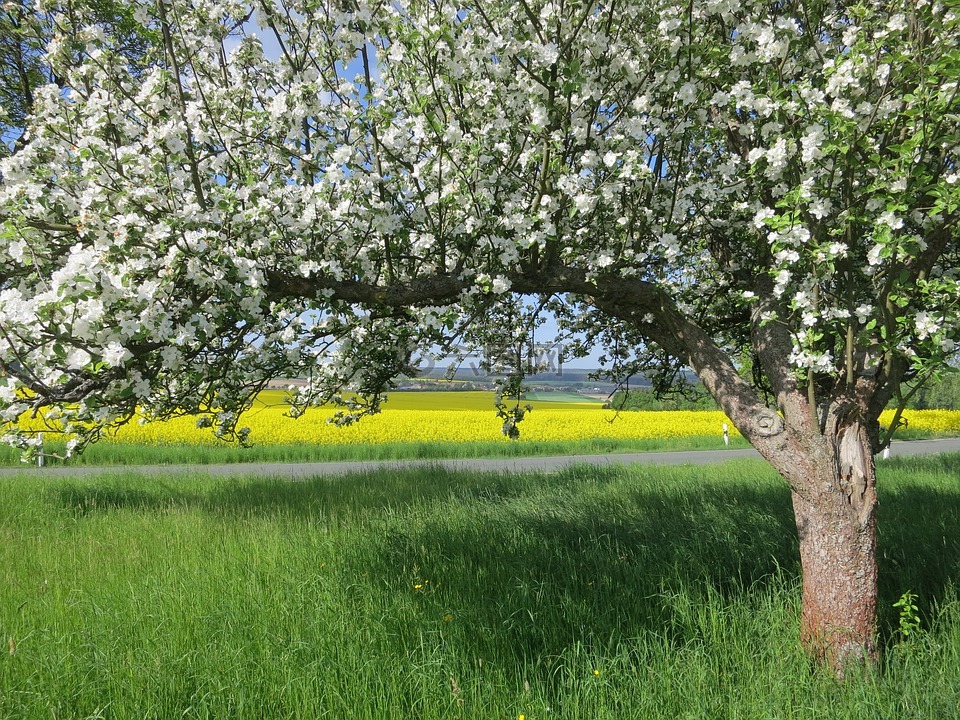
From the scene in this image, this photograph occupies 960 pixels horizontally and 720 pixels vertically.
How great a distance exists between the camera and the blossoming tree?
299cm

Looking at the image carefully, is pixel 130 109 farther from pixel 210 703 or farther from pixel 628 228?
pixel 210 703

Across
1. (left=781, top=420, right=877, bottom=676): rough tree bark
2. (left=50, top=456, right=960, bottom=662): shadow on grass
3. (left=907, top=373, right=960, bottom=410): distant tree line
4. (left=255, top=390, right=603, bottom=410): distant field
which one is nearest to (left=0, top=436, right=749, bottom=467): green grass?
(left=50, top=456, right=960, bottom=662): shadow on grass

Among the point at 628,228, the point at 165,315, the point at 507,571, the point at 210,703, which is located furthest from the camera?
the point at 507,571

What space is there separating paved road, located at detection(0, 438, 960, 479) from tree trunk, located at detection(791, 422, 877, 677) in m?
9.06

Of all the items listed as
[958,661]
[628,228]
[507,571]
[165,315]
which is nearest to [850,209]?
[628,228]

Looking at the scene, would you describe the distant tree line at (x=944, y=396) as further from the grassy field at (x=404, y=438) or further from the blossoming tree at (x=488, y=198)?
the blossoming tree at (x=488, y=198)

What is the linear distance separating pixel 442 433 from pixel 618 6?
2056cm

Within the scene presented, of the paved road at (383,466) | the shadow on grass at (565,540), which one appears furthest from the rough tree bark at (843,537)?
the paved road at (383,466)

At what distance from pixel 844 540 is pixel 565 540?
→ 3.19 metres

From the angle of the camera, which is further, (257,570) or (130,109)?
(257,570)

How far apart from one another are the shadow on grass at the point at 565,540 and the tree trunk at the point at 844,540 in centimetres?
46

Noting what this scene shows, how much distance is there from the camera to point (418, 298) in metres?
3.92

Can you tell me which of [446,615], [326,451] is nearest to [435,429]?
[326,451]

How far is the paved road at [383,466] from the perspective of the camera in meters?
13.7
